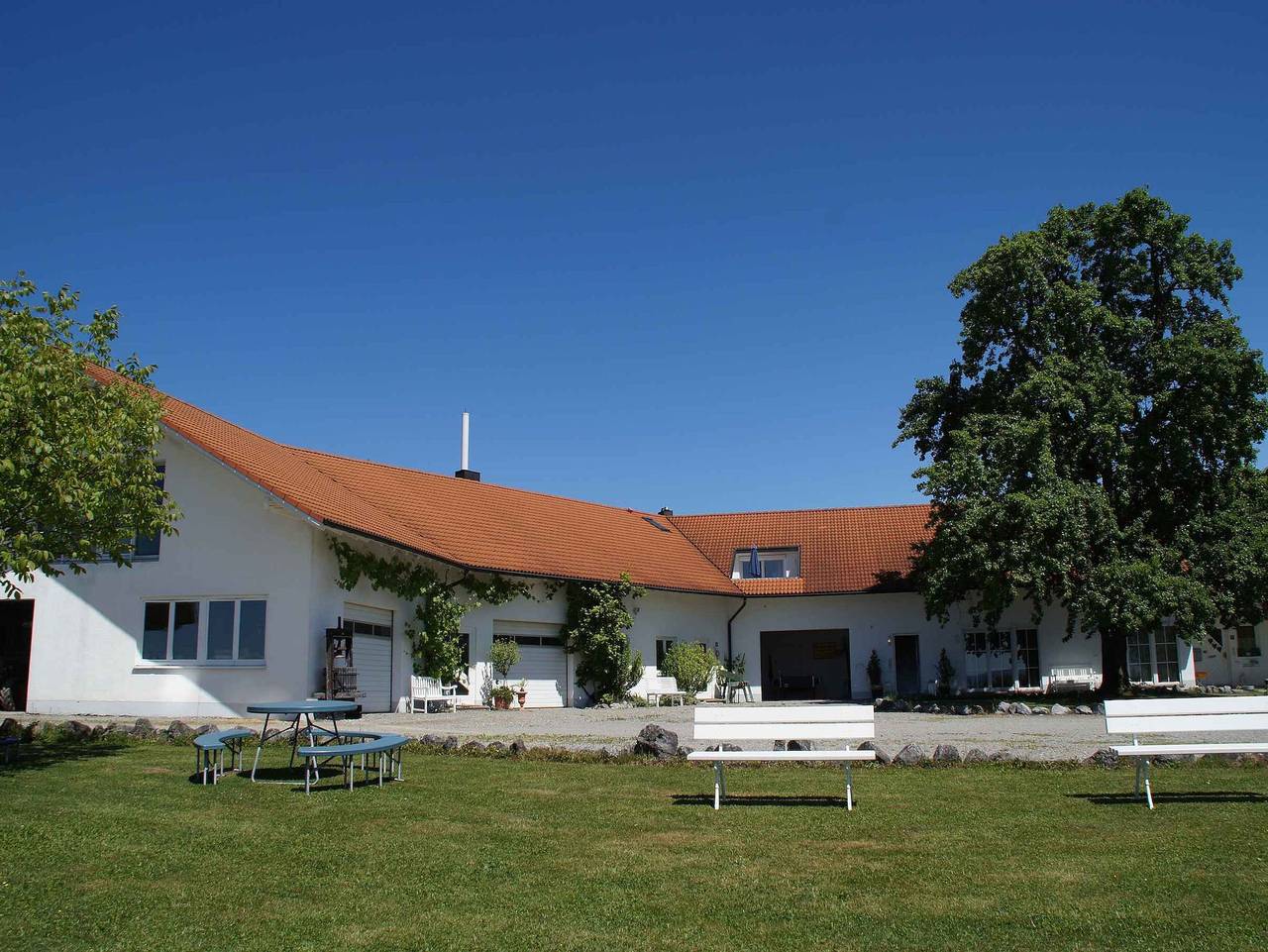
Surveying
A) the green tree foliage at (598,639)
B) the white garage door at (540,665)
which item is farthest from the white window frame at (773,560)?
the white garage door at (540,665)

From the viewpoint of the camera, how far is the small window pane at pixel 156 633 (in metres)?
20.8

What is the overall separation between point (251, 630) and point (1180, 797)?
16.0m

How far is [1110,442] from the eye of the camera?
2366 cm

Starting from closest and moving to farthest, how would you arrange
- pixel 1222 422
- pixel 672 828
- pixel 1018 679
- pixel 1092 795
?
pixel 672 828 → pixel 1092 795 → pixel 1222 422 → pixel 1018 679

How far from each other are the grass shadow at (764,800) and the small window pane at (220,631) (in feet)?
42.8

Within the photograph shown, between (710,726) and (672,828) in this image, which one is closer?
(672,828)

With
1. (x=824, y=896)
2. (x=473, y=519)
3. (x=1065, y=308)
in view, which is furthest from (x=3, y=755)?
(x=1065, y=308)

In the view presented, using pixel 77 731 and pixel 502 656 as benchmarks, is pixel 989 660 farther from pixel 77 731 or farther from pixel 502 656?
pixel 77 731

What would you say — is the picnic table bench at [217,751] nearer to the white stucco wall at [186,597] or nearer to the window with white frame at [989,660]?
the white stucco wall at [186,597]

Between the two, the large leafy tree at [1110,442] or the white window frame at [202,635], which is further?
the large leafy tree at [1110,442]

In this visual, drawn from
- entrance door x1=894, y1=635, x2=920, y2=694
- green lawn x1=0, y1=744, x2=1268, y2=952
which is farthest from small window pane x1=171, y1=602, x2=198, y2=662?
entrance door x1=894, y1=635, x2=920, y2=694

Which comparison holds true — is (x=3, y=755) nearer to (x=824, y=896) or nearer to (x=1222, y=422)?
(x=824, y=896)

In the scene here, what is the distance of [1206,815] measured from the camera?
8.79m

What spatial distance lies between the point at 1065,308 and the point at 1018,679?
11.6 metres
